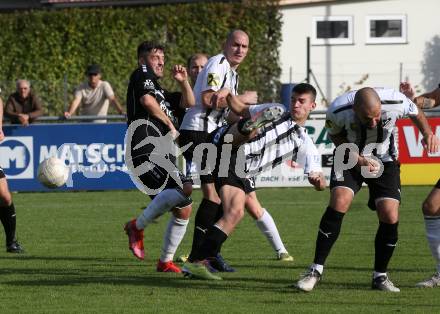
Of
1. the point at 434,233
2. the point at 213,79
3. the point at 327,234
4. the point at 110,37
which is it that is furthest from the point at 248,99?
the point at 110,37

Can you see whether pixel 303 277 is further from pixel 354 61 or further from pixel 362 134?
pixel 354 61

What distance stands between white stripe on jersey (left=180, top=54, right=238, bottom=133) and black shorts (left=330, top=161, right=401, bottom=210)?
1488mm

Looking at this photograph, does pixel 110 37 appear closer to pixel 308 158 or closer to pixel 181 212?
pixel 181 212

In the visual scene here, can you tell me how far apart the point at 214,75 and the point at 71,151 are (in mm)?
8978

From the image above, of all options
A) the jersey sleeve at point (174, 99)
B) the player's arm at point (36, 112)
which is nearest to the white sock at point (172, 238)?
the jersey sleeve at point (174, 99)

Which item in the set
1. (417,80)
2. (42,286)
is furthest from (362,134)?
(417,80)

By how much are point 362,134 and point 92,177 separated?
33.9ft

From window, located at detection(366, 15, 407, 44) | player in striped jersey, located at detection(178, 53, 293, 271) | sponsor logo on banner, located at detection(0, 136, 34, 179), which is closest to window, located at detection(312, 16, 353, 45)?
window, located at detection(366, 15, 407, 44)

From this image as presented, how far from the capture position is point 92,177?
763 inches

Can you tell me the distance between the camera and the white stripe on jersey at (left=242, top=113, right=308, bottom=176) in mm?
9883

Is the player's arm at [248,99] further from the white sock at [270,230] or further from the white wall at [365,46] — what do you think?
the white wall at [365,46]

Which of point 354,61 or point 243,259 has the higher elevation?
point 354,61

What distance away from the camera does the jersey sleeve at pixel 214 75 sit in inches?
412

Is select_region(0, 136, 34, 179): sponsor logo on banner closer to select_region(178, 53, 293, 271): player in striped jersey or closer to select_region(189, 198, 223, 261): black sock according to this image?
select_region(178, 53, 293, 271): player in striped jersey
